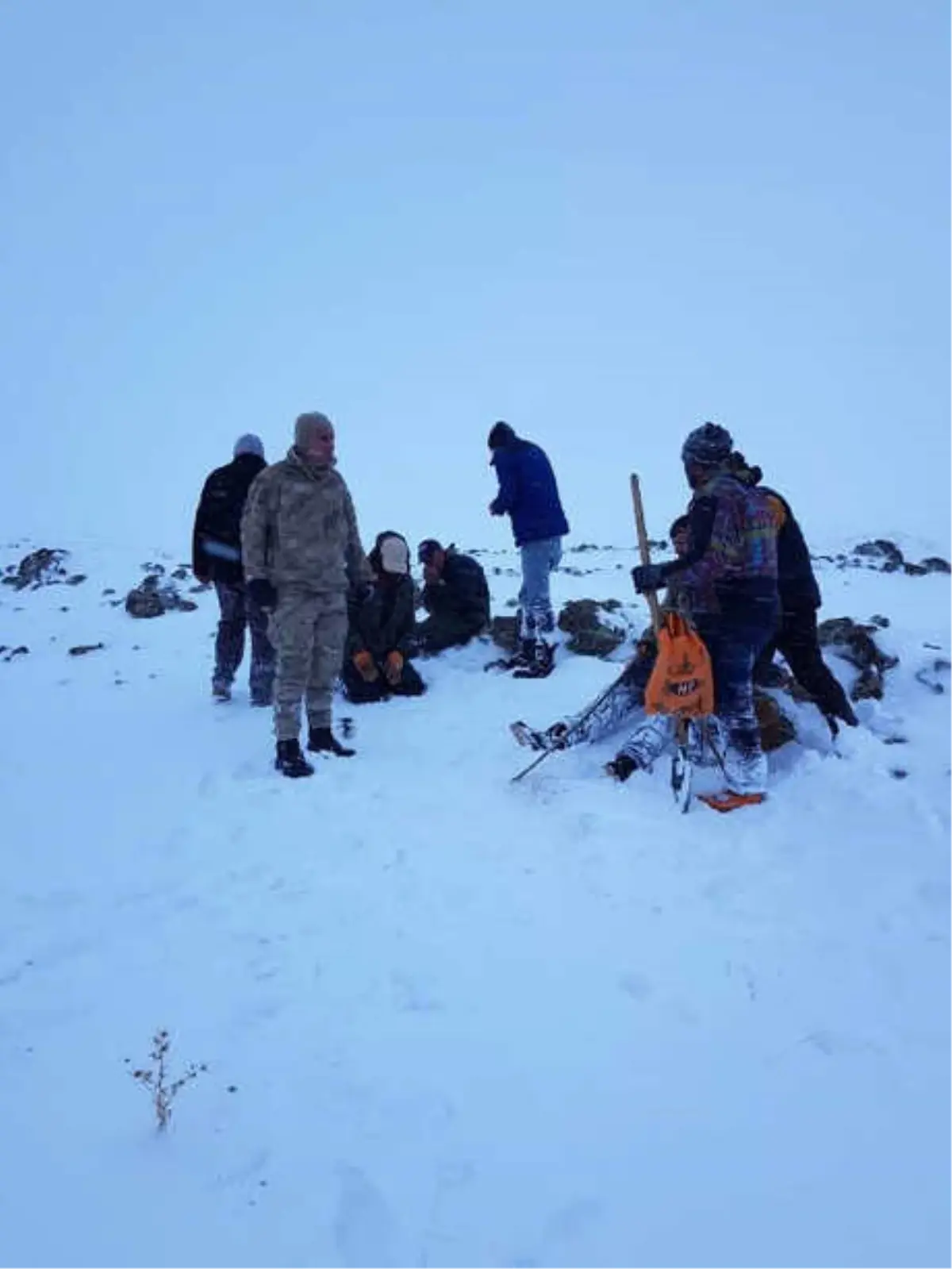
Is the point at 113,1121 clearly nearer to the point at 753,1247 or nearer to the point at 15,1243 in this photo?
the point at 15,1243

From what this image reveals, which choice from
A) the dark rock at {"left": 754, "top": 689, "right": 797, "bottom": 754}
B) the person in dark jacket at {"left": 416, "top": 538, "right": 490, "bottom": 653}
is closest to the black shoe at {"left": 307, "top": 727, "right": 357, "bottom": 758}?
the person in dark jacket at {"left": 416, "top": 538, "right": 490, "bottom": 653}

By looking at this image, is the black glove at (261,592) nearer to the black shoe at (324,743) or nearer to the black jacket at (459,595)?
the black shoe at (324,743)

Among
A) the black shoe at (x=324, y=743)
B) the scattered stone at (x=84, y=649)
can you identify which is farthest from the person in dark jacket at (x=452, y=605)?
the scattered stone at (x=84, y=649)

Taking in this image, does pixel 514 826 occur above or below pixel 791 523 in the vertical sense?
below

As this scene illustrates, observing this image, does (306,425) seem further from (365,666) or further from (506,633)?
(506,633)

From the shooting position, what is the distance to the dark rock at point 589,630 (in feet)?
29.3

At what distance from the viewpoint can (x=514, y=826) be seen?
4949mm

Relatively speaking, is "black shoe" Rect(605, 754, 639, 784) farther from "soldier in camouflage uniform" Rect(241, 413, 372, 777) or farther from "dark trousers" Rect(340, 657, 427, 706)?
"dark trousers" Rect(340, 657, 427, 706)

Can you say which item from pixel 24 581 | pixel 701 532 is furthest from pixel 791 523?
pixel 24 581

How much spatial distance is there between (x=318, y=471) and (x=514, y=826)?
10.4 ft

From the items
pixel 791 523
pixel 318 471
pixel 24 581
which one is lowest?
pixel 24 581

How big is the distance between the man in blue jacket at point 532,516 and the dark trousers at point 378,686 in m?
1.10

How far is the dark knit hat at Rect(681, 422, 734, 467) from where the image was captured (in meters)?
5.20

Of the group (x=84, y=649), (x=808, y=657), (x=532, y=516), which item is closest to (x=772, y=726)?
(x=808, y=657)
